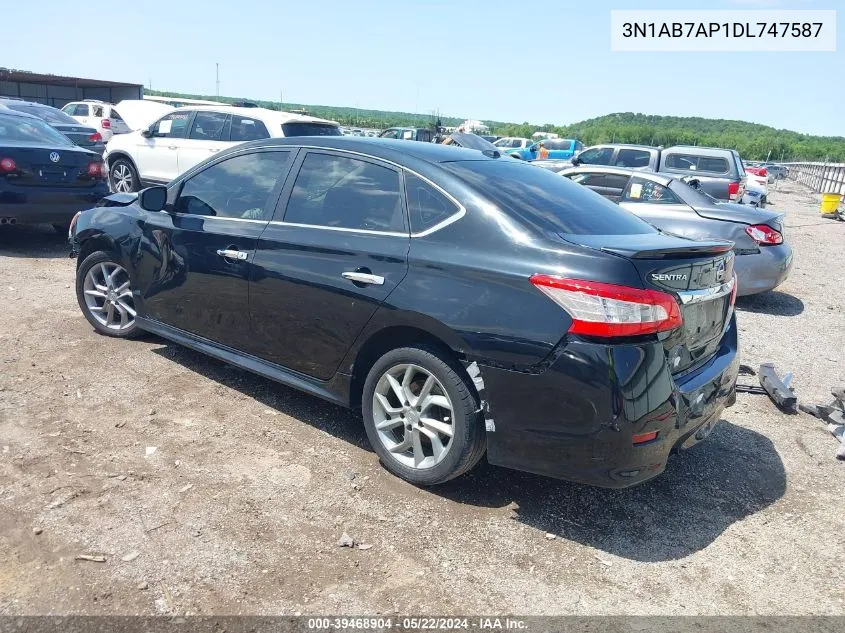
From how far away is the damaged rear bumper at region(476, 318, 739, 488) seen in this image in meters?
2.88

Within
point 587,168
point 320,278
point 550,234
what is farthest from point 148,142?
point 550,234

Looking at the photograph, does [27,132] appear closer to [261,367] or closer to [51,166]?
[51,166]

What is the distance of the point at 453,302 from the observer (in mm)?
3223

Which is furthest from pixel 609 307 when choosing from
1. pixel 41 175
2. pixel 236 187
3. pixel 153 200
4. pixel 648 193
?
pixel 41 175

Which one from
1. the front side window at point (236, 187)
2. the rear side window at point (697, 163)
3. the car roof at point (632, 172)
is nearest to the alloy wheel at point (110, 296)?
the front side window at point (236, 187)

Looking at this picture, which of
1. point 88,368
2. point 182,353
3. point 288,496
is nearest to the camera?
point 288,496

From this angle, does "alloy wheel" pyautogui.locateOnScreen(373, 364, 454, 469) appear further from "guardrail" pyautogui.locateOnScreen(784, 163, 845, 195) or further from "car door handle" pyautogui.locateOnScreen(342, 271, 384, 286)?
"guardrail" pyautogui.locateOnScreen(784, 163, 845, 195)

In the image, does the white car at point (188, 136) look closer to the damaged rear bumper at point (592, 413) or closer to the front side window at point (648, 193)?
the front side window at point (648, 193)

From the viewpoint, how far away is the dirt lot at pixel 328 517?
8.97 feet

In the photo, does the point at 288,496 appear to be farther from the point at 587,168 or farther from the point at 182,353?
the point at 587,168

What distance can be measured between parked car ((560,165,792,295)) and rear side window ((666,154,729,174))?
5.60 m

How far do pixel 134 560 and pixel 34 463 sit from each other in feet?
3.58

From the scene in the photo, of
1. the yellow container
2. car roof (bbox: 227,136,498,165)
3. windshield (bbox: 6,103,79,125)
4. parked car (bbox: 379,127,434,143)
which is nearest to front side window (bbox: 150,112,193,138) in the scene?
windshield (bbox: 6,103,79,125)

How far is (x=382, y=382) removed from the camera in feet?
11.8
